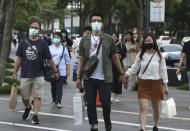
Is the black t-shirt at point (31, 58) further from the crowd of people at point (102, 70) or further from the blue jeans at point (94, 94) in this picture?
the blue jeans at point (94, 94)

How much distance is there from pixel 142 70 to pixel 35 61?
205cm

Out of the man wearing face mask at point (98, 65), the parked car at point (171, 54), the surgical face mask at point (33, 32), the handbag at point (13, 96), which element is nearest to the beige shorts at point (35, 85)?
the handbag at point (13, 96)

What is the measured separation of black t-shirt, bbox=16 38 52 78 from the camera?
391 inches

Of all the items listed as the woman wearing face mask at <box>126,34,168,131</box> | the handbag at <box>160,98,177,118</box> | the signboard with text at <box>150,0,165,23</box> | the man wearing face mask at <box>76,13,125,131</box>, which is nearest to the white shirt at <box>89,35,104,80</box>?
the man wearing face mask at <box>76,13,125,131</box>

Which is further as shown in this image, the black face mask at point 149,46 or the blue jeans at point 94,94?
the black face mask at point 149,46

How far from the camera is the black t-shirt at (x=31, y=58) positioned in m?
9.94

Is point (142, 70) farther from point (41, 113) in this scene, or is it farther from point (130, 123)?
point (41, 113)

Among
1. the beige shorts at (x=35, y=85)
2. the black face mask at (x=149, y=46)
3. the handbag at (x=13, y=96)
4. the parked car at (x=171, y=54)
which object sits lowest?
the parked car at (x=171, y=54)

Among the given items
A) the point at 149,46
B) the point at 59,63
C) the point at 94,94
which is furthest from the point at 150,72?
the point at 59,63

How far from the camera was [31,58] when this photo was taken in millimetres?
9938

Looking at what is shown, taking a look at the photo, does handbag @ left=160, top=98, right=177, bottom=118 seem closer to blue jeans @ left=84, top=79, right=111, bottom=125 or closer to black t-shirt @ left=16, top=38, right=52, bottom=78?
blue jeans @ left=84, top=79, right=111, bottom=125

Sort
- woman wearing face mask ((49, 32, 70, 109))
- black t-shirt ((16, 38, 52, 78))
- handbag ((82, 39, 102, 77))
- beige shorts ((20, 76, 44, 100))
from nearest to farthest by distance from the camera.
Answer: handbag ((82, 39, 102, 77)), black t-shirt ((16, 38, 52, 78)), beige shorts ((20, 76, 44, 100)), woman wearing face mask ((49, 32, 70, 109))

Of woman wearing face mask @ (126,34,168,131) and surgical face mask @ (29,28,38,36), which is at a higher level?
surgical face mask @ (29,28,38,36)

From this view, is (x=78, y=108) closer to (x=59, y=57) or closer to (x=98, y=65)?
(x=98, y=65)
